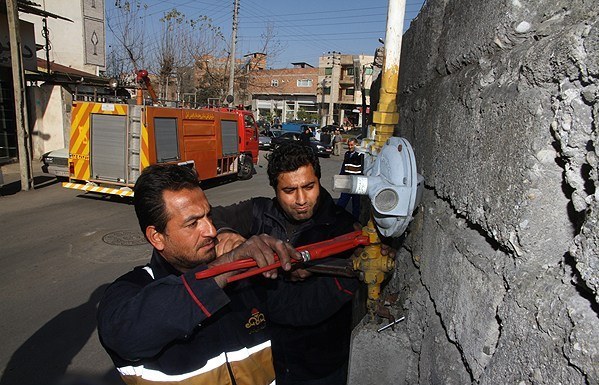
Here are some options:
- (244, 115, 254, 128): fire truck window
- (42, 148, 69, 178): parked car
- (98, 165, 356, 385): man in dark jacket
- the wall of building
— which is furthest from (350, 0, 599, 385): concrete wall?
the wall of building

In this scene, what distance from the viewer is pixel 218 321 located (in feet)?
5.91

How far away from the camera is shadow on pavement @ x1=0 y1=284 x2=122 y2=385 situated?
11.6ft

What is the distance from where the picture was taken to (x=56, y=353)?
155 inches

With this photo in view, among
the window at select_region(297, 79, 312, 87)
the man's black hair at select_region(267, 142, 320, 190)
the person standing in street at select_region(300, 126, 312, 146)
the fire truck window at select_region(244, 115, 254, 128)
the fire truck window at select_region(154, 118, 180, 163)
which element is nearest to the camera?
the man's black hair at select_region(267, 142, 320, 190)

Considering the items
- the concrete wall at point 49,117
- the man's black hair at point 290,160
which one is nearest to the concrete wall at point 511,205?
the man's black hair at point 290,160

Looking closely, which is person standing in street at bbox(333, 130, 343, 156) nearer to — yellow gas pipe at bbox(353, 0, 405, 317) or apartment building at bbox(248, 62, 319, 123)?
yellow gas pipe at bbox(353, 0, 405, 317)

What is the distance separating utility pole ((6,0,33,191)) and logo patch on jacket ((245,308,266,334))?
10.6 meters

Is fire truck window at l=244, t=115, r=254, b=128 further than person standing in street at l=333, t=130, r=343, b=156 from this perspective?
No

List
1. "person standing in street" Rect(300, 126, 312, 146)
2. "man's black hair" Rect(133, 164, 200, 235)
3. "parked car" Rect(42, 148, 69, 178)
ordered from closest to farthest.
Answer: "man's black hair" Rect(133, 164, 200, 235) < "person standing in street" Rect(300, 126, 312, 146) < "parked car" Rect(42, 148, 69, 178)

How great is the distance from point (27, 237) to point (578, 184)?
8.05 metres

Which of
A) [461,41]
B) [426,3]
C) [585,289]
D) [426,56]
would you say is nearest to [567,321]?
[585,289]

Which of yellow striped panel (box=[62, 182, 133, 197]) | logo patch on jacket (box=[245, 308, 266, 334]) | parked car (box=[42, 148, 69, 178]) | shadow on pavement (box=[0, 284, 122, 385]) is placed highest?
logo patch on jacket (box=[245, 308, 266, 334])

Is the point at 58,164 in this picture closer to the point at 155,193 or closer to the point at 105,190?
the point at 105,190

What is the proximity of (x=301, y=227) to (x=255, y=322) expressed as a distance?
719 mm
